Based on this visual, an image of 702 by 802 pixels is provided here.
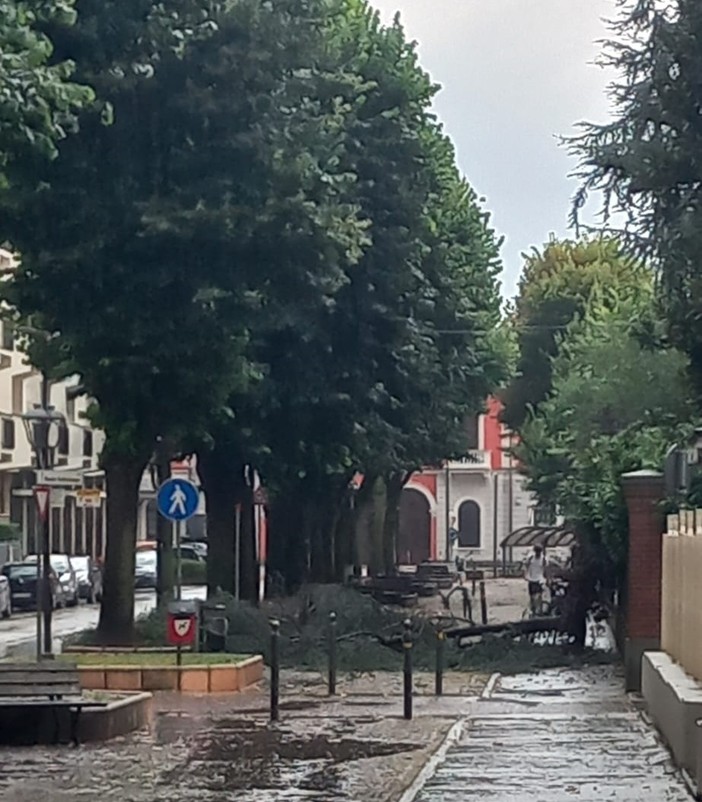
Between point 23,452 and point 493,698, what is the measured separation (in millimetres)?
47554

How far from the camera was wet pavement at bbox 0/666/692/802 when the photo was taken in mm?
15047

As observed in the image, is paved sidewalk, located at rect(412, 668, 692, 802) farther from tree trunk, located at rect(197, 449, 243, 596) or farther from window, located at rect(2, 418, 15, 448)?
window, located at rect(2, 418, 15, 448)

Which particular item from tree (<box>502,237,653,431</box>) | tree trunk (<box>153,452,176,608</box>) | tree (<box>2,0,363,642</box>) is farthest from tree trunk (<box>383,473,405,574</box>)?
tree (<box>2,0,363,642</box>)

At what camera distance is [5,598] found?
50.0 m

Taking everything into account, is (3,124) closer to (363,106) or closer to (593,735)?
(593,735)

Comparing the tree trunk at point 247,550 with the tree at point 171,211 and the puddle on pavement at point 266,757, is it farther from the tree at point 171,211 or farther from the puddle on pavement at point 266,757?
the puddle on pavement at point 266,757

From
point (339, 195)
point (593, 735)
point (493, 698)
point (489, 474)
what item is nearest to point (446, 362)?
point (339, 195)

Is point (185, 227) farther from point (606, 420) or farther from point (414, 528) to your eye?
point (414, 528)

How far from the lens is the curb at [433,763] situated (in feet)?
48.5

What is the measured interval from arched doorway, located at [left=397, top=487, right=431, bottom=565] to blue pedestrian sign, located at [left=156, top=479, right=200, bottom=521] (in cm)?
7669

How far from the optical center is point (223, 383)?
27688 mm

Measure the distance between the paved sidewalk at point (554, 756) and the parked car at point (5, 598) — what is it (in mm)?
26796

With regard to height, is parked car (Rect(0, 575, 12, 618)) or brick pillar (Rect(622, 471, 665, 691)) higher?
brick pillar (Rect(622, 471, 665, 691))

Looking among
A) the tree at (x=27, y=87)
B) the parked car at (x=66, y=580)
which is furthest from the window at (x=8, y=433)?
the tree at (x=27, y=87)
